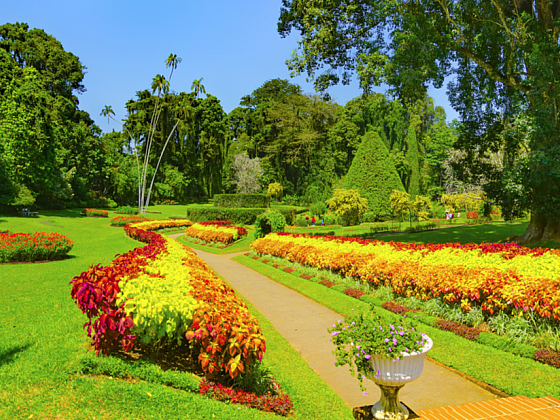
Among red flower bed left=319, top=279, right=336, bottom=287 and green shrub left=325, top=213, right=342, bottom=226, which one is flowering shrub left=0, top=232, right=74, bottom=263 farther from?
green shrub left=325, top=213, right=342, bottom=226

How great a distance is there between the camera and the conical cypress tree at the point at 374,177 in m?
34.1

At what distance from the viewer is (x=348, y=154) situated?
53.7m

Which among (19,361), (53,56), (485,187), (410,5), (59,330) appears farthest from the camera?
(53,56)

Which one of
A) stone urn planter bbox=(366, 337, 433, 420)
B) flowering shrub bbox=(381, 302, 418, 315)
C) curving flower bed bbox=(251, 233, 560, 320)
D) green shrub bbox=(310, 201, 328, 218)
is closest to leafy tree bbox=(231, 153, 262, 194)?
green shrub bbox=(310, 201, 328, 218)

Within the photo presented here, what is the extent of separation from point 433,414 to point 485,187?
14869 millimetres

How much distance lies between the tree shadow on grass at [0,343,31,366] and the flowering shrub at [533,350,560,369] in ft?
22.6

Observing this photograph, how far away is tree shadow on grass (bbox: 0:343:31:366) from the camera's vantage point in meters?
4.71

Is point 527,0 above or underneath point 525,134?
above

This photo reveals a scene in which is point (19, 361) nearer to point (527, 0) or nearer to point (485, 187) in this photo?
point (485, 187)

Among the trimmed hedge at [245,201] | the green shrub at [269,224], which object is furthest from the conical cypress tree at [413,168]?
the green shrub at [269,224]

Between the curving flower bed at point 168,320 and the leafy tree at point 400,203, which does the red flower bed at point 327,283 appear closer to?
the curving flower bed at point 168,320

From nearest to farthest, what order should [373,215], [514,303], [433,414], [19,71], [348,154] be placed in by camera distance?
[433,414], [514,303], [373,215], [19,71], [348,154]

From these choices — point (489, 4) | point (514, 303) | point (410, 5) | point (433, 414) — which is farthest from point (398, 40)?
point (433, 414)

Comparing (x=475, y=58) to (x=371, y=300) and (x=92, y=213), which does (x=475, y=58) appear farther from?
(x=92, y=213)
